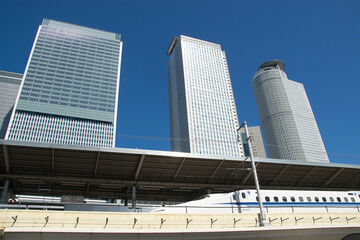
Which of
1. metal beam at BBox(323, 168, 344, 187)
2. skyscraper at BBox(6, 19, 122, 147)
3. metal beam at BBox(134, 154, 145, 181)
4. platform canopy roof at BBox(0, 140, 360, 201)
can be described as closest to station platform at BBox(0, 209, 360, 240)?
platform canopy roof at BBox(0, 140, 360, 201)

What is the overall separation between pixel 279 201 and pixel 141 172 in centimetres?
1786

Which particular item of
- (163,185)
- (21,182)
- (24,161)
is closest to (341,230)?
(163,185)

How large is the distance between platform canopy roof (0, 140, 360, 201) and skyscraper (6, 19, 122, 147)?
127236 millimetres

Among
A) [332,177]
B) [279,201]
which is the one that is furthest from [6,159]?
[332,177]

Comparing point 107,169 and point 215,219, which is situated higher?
point 107,169

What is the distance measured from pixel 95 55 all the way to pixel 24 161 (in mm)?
182350

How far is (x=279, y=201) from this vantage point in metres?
30.9

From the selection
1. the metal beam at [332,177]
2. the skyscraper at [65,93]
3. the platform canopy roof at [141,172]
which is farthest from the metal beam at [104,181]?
the skyscraper at [65,93]

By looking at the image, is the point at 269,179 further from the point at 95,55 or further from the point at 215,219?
the point at 95,55

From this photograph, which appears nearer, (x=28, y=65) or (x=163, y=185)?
(x=163, y=185)

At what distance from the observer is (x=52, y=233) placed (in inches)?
554

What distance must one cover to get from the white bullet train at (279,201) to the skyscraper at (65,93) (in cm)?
14180

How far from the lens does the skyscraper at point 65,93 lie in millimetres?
153375

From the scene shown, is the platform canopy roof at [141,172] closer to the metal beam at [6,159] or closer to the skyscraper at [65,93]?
the metal beam at [6,159]
